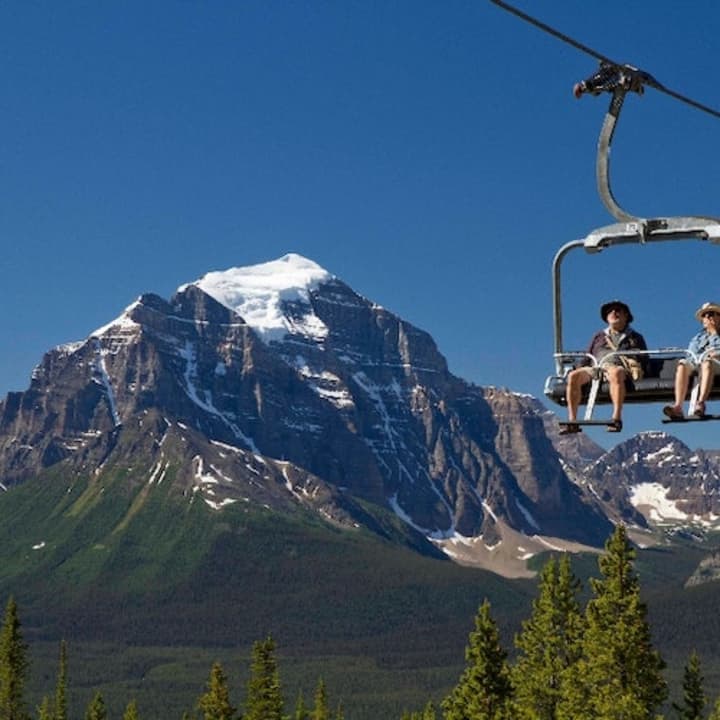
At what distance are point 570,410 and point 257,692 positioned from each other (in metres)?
80.6

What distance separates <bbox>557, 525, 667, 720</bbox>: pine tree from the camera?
185 feet

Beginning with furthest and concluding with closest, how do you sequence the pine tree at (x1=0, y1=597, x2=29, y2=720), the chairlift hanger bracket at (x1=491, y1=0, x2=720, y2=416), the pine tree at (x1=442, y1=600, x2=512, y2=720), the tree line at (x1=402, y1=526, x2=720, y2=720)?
1. the pine tree at (x1=0, y1=597, x2=29, y2=720)
2. the pine tree at (x1=442, y1=600, x2=512, y2=720)
3. the tree line at (x1=402, y1=526, x2=720, y2=720)
4. the chairlift hanger bracket at (x1=491, y1=0, x2=720, y2=416)

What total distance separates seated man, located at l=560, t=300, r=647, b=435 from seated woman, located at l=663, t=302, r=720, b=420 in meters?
0.61

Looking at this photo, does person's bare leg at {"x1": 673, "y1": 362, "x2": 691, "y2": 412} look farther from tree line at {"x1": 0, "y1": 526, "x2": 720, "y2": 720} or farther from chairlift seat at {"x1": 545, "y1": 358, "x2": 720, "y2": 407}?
tree line at {"x1": 0, "y1": 526, "x2": 720, "y2": 720}

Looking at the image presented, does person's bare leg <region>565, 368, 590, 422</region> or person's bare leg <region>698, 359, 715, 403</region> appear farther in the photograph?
person's bare leg <region>565, 368, 590, 422</region>

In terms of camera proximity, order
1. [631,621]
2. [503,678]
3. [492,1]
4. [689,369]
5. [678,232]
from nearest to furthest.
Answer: [492,1]
[678,232]
[689,369]
[631,621]
[503,678]

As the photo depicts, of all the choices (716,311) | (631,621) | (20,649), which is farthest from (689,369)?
(20,649)

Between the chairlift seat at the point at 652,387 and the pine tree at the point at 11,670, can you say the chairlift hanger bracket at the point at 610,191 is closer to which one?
the chairlift seat at the point at 652,387

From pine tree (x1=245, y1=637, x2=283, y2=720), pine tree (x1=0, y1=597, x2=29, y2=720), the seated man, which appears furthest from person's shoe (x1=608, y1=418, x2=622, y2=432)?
pine tree (x1=0, y1=597, x2=29, y2=720)

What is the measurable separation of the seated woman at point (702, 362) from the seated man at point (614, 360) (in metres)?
0.61

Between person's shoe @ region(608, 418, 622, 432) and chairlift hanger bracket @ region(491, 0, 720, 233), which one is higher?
chairlift hanger bracket @ region(491, 0, 720, 233)

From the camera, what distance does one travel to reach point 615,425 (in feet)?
59.6

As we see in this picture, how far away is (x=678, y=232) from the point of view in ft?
54.1

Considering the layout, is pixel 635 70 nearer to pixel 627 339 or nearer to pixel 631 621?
Result: pixel 627 339
